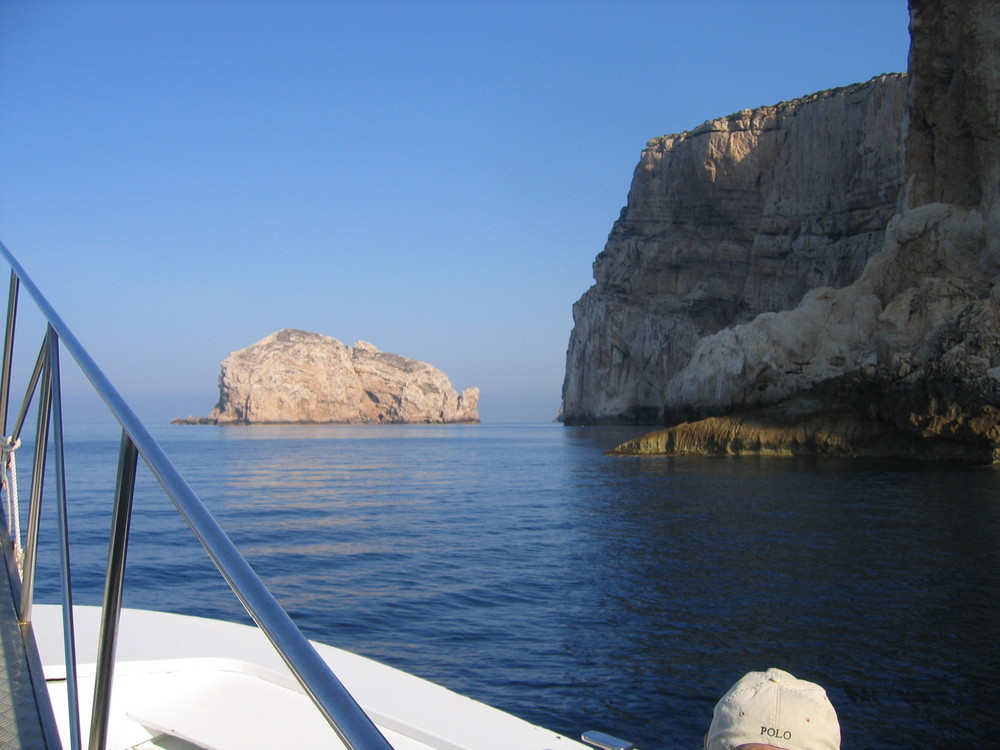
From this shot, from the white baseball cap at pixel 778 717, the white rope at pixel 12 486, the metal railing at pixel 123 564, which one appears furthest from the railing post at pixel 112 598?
the white rope at pixel 12 486

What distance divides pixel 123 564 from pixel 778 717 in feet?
4.27

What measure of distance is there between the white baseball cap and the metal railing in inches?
38.8

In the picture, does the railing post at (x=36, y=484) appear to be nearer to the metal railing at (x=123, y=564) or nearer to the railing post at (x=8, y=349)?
the metal railing at (x=123, y=564)

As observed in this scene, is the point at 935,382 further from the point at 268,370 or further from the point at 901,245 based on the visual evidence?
the point at 268,370

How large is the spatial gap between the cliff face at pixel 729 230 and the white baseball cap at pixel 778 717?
168 feet

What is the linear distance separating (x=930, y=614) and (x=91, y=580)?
10.2 meters

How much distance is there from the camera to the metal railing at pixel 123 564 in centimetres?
101

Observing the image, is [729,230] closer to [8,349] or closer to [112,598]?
[8,349]

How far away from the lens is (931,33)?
1226 inches

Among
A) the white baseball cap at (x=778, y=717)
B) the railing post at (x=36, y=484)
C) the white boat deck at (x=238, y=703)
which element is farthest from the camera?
the white boat deck at (x=238, y=703)

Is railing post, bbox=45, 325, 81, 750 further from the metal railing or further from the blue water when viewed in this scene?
the blue water

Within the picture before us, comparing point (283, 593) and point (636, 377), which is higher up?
point (636, 377)


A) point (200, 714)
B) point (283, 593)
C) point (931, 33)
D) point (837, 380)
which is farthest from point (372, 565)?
point (931, 33)

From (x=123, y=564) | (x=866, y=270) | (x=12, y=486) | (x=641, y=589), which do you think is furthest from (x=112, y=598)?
(x=866, y=270)
